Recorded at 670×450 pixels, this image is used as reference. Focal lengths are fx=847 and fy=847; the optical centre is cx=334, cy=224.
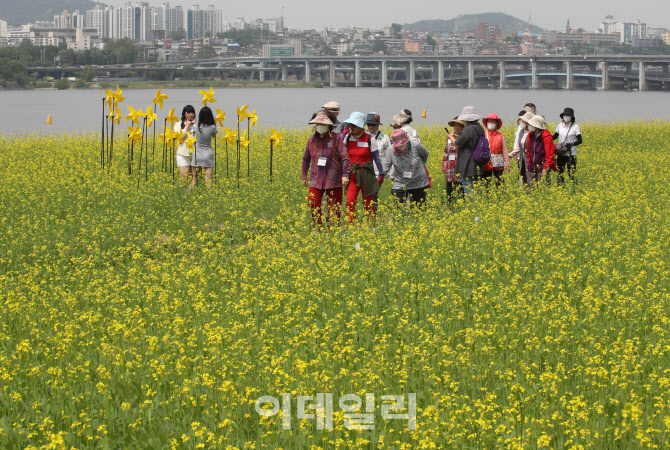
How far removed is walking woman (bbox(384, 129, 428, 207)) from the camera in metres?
11.8

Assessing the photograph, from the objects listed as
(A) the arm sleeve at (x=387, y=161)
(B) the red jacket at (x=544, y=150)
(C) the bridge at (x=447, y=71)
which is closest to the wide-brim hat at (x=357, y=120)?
(A) the arm sleeve at (x=387, y=161)

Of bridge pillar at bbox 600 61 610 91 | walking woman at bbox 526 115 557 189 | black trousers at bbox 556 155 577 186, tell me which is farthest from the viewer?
bridge pillar at bbox 600 61 610 91

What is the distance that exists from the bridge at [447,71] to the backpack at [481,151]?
11462 cm

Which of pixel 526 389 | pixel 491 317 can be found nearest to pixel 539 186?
pixel 491 317

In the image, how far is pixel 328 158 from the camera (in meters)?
10.8

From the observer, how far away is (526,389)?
5.59m

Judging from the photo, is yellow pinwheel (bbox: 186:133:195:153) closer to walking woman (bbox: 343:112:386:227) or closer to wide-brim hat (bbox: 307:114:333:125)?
walking woman (bbox: 343:112:386:227)

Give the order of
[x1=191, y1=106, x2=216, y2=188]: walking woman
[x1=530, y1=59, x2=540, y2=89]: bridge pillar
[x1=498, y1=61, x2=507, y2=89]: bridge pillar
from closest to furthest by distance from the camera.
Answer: [x1=191, y1=106, x2=216, y2=188]: walking woman → [x1=530, y1=59, x2=540, y2=89]: bridge pillar → [x1=498, y1=61, x2=507, y2=89]: bridge pillar

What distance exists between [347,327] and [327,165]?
4.22 meters

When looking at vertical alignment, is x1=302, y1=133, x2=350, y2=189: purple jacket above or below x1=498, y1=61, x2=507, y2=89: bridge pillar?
below

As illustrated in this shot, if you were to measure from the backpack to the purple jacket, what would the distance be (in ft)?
8.10

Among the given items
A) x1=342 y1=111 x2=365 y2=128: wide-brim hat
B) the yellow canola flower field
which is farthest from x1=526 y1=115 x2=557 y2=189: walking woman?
x1=342 y1=111 x2=365 y2=128: wide-brim hat

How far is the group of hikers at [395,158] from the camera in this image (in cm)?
1085

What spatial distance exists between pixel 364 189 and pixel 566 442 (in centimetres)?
672
